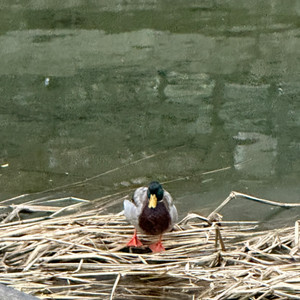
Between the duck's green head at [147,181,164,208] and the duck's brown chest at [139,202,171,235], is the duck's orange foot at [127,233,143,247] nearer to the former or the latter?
the duck's brown chest at [139,202,171,235]

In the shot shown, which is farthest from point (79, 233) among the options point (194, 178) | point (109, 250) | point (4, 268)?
point (194, 178)

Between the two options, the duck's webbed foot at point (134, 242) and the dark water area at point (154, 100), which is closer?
the duck's webbed foot at point (134, 242)

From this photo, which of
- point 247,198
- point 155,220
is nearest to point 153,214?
point 155,220

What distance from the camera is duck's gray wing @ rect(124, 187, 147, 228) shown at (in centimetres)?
519

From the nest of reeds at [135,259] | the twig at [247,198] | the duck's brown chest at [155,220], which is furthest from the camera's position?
the twig at [247,198]

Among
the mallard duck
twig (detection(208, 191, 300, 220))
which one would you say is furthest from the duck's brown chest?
twig (detection(208, 191, 300, 220))

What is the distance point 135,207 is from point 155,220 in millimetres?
197

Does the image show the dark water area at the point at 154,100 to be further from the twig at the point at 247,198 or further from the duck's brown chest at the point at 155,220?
the duck's brown chest at the point at 155,220

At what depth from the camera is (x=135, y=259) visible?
196 inches

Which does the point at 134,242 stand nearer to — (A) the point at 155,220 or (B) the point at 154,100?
(A) the point at 155,220

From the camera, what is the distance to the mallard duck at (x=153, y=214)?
513 cm

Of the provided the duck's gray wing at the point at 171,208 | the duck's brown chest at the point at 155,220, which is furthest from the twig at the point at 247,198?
the duck's brown chest at the point at 155,220

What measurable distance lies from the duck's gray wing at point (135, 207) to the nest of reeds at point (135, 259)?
20 cm

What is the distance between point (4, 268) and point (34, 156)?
1.17 m
